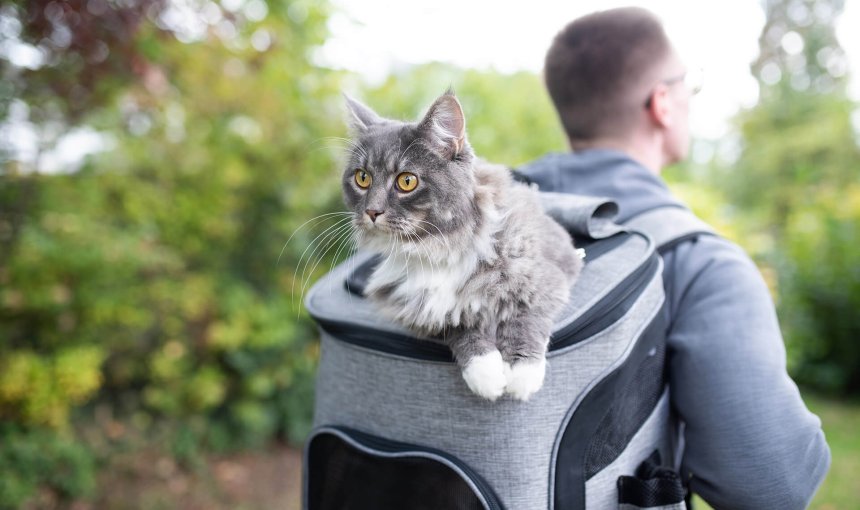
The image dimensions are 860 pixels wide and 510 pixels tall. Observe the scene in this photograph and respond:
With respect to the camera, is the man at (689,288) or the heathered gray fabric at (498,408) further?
the man at (689,288)

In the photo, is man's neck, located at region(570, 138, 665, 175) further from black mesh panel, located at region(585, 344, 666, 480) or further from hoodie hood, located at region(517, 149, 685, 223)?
black mesh panel, located at region(585, 344, 666, 480)

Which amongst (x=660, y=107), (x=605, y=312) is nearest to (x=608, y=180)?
(x=660, y=107)

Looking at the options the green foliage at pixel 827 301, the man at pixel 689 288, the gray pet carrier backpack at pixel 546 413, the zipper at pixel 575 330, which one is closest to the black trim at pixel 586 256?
the gray pet carrier backpack at pixel 546 413

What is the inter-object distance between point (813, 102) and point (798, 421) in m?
13.3

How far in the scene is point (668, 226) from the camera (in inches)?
65.4

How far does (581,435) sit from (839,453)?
476 centimetres

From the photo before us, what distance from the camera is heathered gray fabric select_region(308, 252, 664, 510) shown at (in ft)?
4.26

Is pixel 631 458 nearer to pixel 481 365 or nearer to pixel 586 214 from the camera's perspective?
pixel 481 365

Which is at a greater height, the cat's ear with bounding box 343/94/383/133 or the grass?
the cat's ear with bounding box 343/94/383/133

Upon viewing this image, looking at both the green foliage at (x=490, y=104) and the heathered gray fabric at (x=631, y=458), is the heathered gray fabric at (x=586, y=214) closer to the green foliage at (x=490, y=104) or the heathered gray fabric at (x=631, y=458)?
the heathered gray fabric at (x=631, y=458)

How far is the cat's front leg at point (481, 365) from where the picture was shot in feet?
4.12

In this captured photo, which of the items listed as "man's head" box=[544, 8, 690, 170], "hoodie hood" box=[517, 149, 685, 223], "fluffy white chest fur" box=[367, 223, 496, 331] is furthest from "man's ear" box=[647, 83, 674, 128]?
"fluffy white chest fur" box=[367, 223, 496, 331]

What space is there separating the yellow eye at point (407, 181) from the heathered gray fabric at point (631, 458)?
83 cm

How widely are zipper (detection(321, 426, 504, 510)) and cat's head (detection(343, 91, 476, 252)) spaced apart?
1.71ft
